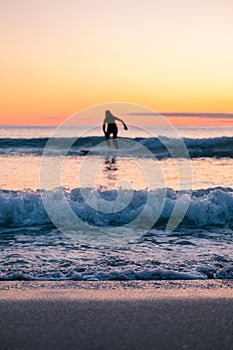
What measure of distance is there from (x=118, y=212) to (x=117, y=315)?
217 inches

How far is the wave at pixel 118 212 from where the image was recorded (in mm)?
8375

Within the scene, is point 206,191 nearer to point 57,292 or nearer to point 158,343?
point 57,292

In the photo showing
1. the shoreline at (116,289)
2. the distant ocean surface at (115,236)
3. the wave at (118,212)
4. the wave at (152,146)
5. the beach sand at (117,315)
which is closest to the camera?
the beach sand at (117,315)

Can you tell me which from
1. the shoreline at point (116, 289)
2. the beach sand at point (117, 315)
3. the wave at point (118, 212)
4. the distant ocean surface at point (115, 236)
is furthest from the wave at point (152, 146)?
the beach sand at point (117, 315)

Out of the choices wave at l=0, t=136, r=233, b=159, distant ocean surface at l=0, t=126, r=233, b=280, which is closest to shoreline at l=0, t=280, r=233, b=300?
distant ocean surface at l=0, t=126, r=233, b=280

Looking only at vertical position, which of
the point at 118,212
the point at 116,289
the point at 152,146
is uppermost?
the point at 152,146

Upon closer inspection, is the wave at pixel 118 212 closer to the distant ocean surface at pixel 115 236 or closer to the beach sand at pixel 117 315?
the distant ocean surface at pixel 115 236

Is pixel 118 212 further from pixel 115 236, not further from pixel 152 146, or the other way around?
pixel 152 146

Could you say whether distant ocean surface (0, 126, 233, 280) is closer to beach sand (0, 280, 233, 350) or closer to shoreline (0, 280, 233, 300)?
shoreline (0, 280, 233, 300)

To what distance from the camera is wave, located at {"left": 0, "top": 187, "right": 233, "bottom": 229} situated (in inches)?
330

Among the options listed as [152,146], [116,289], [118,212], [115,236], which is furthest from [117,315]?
[152,146]

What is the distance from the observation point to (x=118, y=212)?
9047mm

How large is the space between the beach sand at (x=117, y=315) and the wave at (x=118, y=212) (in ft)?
12.1

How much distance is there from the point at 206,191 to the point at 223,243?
4.30 meters
